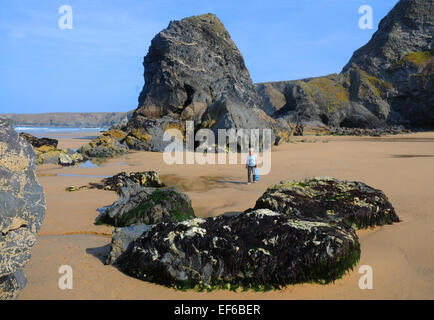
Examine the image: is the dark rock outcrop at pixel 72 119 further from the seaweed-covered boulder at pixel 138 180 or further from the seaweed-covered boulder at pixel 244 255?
the seaweed-covered boulder at pixel 244 255

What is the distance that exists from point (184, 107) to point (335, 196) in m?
19.6

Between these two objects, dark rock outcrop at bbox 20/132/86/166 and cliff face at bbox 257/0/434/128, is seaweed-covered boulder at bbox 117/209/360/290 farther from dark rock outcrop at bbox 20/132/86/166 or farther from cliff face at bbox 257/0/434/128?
Result: cliff face at bbox 257/0/434/128

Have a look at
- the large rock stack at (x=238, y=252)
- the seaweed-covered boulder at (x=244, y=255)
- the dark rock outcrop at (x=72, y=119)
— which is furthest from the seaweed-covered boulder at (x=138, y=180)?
the dark rock outcrop at (x=72, y=119)

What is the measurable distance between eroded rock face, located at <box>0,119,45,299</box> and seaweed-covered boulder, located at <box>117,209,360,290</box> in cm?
107

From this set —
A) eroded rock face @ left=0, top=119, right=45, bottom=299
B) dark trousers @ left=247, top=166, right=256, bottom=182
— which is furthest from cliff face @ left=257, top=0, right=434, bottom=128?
eroded rock face @ left=0, top=119, right=45, bottom=299

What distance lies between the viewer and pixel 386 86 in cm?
3959

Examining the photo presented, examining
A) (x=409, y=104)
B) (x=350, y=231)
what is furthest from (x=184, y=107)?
(x=409, y=104)

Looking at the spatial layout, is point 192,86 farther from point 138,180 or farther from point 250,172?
point 138,180

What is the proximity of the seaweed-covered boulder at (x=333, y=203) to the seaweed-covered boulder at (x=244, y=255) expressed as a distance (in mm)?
1003

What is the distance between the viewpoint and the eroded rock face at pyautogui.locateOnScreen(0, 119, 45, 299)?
2627mm

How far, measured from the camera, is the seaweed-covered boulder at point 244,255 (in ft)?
10.2

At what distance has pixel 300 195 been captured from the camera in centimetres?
501
